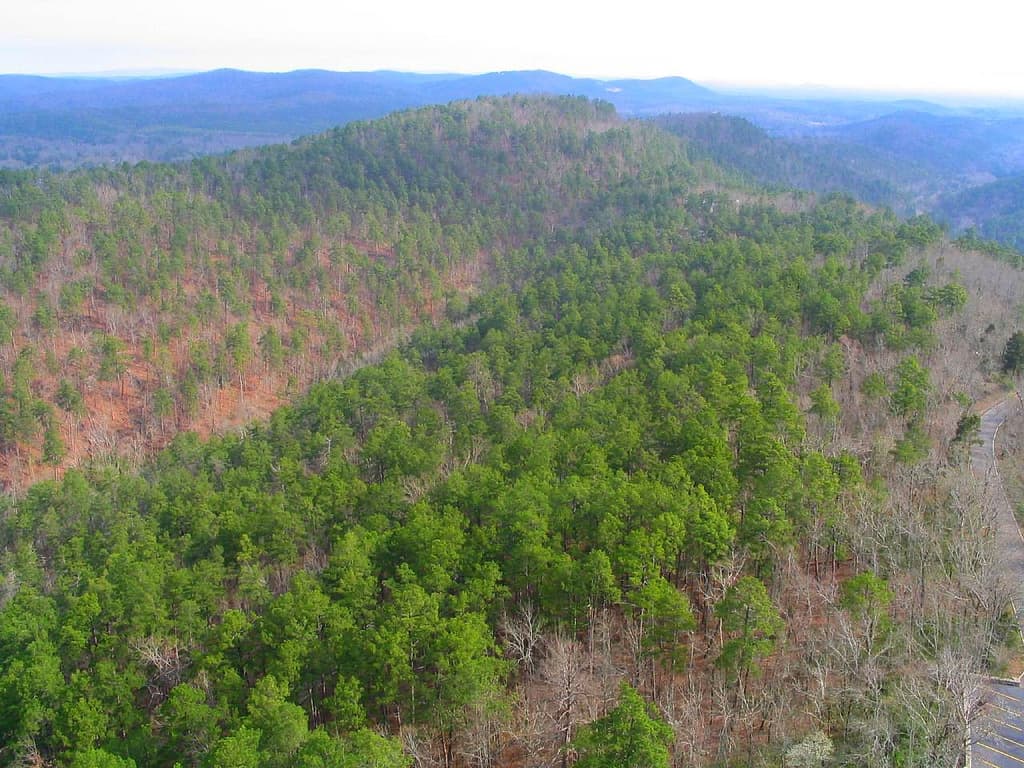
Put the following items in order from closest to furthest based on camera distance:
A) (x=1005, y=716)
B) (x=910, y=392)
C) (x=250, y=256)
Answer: (x=1005, y=716) → (x=910, y=392) → (x=250, y=256)

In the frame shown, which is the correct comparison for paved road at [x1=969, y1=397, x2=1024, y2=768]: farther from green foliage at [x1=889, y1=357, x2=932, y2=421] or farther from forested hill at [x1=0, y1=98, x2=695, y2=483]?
forested hill at [x1=0, y1=98, x2=695, y2=483]

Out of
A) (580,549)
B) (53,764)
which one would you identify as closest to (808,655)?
(580,549)

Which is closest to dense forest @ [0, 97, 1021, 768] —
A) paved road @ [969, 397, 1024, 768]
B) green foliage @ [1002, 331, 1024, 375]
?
paved road @ [969, 397, 1024, 768]

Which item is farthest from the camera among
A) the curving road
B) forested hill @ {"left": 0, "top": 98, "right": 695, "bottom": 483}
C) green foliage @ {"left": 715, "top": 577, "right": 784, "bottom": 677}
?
forested hill @ {"left": 0, "top": 98, "right": 695, "bottom": 483}

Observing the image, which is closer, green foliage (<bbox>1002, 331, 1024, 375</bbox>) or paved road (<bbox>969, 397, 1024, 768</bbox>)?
paved road (<bbox>969, 397, 1024, 768</bbox>)

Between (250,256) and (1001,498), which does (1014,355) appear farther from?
(250,256)

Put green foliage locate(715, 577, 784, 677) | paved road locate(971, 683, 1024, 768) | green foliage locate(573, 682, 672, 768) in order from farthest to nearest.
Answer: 1. green foliage locate(715, 577, 784, 677)
2. paved road locate(971, 683, 1024, 768)
3. green foliage locate(573, 682, 672, 768)

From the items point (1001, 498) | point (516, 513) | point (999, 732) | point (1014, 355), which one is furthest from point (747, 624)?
point (1014, 355)
